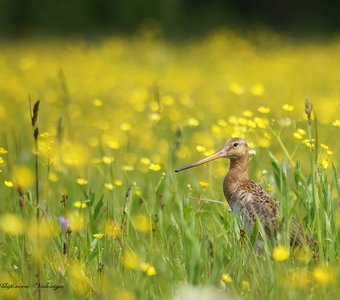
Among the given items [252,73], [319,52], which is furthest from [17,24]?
[252,73]

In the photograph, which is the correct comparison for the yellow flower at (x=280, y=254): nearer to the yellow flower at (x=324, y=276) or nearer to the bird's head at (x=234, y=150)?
the yellow flower at (x=324, y=276)

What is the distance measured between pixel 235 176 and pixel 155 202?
16.7 inches

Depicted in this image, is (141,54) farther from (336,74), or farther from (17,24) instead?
(17,24)

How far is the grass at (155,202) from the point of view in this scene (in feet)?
11.2

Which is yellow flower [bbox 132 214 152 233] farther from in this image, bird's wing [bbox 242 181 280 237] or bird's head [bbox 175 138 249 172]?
bird's head [bbox 175 138 249 172]

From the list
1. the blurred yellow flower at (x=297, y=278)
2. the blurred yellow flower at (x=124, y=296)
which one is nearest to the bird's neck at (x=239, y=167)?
the blurred yellow flower at (x=297, y=278)

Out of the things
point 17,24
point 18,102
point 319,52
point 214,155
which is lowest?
point 214,155

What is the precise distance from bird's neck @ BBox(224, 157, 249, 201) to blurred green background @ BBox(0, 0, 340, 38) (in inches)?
536

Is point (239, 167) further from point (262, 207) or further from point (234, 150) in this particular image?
point (262, 207)

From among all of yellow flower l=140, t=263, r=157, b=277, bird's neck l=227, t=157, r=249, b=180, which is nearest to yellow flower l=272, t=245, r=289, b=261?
yellow flower l=140, t=263, r=157, b=277

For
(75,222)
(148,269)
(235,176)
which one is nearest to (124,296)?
(148,269)

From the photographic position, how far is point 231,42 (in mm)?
15258

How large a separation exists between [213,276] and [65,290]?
581mm

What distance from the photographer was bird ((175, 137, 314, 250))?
3.85 meters
